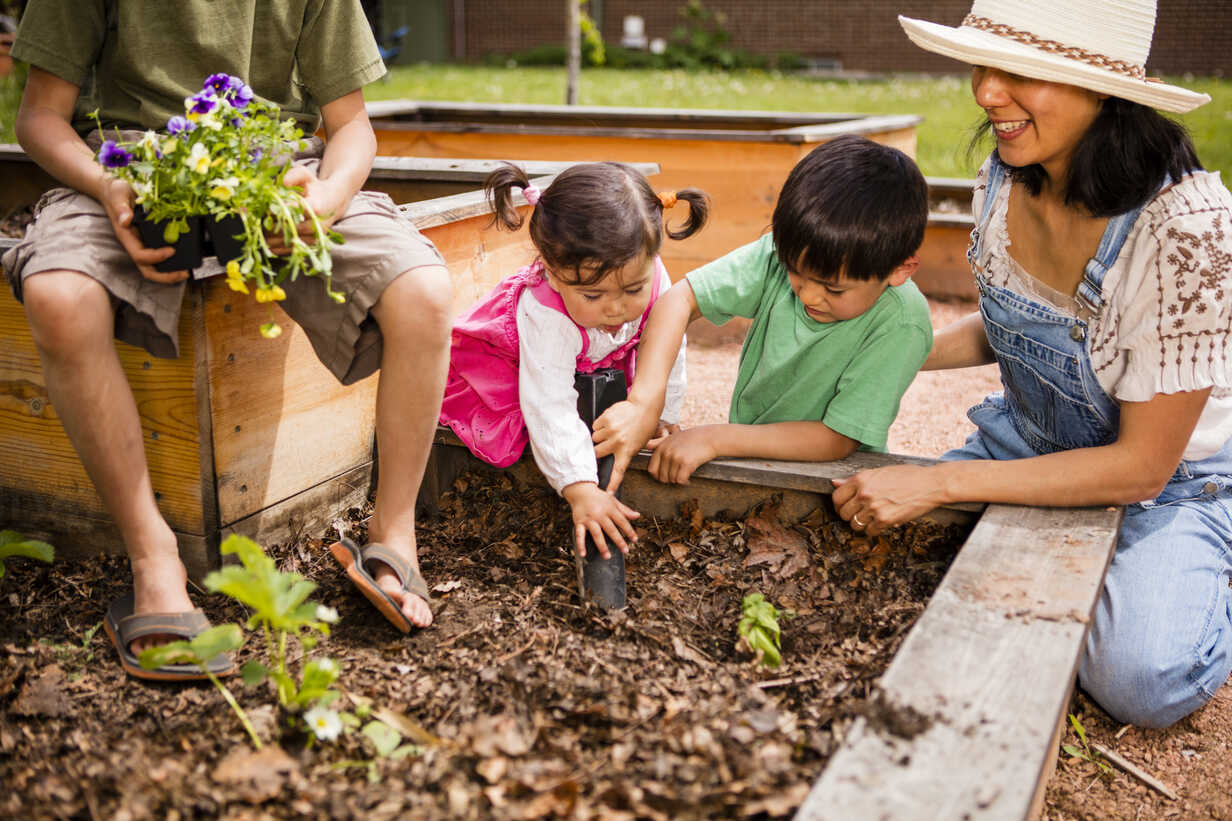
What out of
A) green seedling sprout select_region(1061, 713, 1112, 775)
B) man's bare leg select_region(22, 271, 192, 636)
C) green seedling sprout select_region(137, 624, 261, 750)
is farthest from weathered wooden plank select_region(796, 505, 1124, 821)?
man's bare leg select_region(22, 271, 192, 636)

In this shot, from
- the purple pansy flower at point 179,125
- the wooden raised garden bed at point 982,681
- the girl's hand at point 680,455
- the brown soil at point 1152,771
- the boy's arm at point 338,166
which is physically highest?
the purple pansy flower at point 179,125

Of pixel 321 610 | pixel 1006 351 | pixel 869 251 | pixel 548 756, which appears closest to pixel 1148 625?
pixel 1006 351

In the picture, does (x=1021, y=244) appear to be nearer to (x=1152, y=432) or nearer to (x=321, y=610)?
(x=1152, y=432)

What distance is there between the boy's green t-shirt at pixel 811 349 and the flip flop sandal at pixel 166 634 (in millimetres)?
1311

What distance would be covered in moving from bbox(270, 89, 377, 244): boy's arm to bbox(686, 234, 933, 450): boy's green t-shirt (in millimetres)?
802

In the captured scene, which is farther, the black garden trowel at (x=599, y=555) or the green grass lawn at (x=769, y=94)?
the green grass lawn at (x=769, y=94)

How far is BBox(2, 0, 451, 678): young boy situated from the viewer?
1.79m

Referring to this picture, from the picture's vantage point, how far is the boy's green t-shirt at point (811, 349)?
93.3 inches

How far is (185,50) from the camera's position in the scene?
2238 millimetres

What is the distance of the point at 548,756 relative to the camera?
1602mm

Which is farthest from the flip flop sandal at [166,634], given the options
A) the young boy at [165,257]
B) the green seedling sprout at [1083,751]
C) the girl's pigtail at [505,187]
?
the green seedling sprout at [1083,751]

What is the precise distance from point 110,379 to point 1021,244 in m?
1.83

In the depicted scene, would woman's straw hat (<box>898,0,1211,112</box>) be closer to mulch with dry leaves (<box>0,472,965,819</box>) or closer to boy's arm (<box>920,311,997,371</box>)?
boy's arm (<box>920,311,997,371</box>)

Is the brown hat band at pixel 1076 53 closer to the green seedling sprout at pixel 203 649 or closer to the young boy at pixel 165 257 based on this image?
the young boy at pixel 165 257
